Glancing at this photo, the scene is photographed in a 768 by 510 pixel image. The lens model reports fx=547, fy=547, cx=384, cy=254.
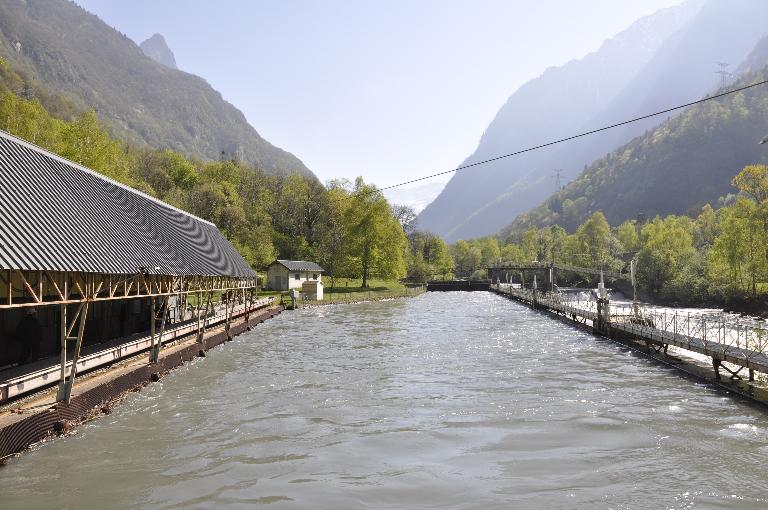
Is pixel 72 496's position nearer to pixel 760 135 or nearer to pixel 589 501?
pixel 589 501

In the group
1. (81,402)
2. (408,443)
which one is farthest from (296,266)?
(408,443)

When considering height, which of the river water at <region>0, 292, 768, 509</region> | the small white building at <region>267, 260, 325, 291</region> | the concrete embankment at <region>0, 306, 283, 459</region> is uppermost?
the small white building at <region>267, 260, 325, 291</region>

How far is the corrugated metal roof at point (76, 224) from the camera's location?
52.7 feet

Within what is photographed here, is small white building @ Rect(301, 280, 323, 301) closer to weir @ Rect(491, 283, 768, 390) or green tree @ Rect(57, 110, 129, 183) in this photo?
green tree @ Rect(57, 110, 129, 183)

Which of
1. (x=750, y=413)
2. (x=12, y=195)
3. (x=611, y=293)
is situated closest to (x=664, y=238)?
(x=611, y=293)

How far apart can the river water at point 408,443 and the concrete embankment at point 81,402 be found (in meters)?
0.46

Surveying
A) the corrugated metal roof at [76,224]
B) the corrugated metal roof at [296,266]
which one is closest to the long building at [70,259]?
the corrugated metal roof at [76,224]

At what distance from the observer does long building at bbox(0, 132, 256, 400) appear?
15.9 metres

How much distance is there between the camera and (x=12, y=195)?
17.3m

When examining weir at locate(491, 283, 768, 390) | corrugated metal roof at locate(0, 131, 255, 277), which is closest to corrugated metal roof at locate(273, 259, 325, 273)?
weir at locate(491, 283, 768, 390)

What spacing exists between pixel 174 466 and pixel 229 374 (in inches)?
472

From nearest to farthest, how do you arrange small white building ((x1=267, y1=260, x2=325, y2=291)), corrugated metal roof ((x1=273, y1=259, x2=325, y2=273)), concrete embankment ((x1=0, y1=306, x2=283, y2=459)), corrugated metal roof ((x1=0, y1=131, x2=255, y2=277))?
1. concrete embankment ((x1=0, y1=306, x2=283, y2=459))
2. corrugated metal roof ((x1=0, y1=131, x2=255, y2=277))
3. corrugated metal roof ((x1=273, y1=259, x2=325, y2=273))
4. small white building ((x1=267, y1=260, x2=325, y2=291))

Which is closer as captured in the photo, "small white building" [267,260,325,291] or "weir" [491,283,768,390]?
"weir" [491,283,768,390]

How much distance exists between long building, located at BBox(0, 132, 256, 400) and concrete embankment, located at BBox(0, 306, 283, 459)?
64cm
